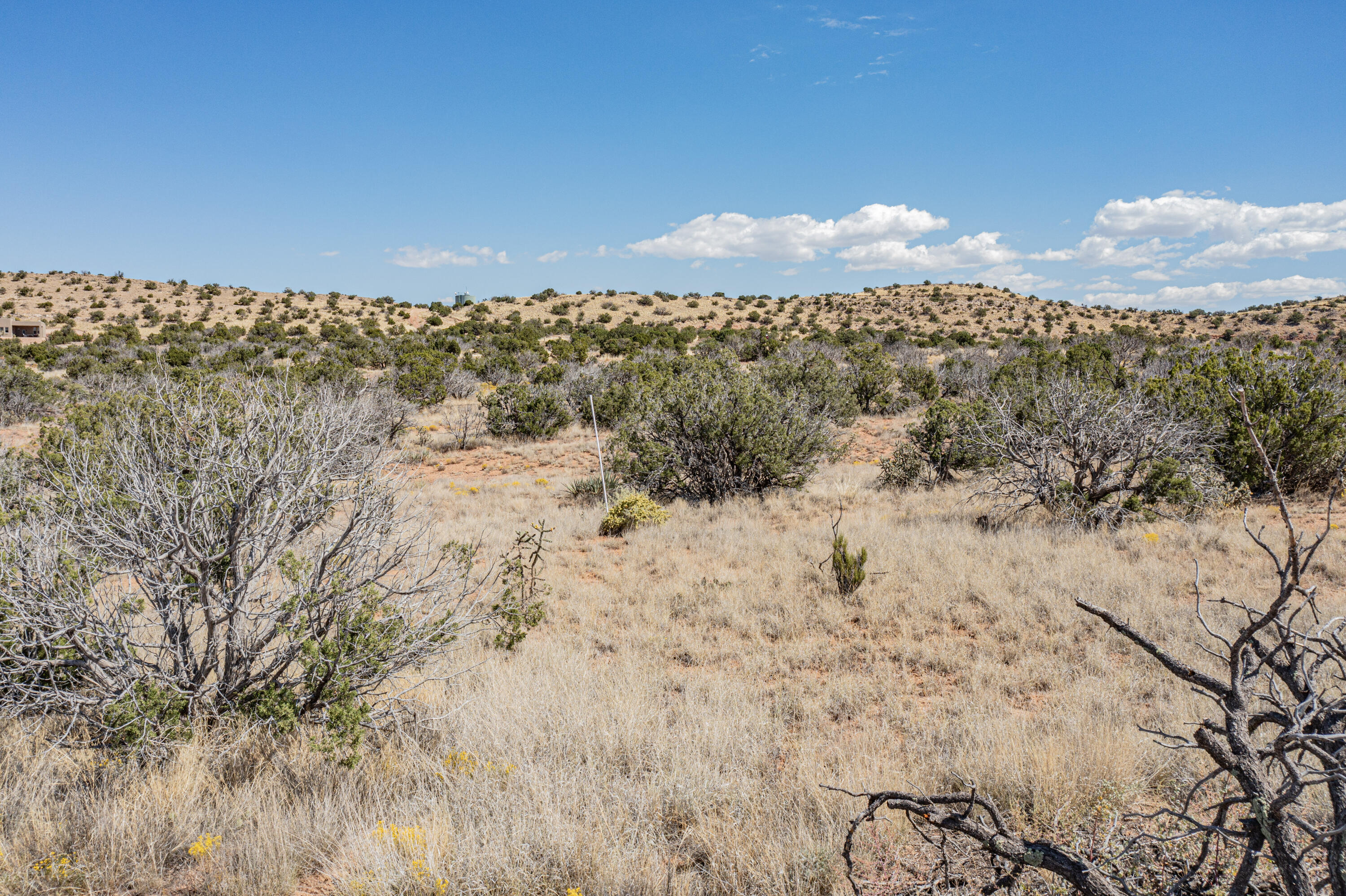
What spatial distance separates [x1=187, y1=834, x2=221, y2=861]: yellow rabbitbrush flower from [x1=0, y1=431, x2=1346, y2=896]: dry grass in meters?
0.04

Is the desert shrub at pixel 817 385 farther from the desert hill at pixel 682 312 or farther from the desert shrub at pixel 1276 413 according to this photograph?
the desert hill at pixel 682 312

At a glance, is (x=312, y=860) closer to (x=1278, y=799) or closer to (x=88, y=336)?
(x=1278, y=799)

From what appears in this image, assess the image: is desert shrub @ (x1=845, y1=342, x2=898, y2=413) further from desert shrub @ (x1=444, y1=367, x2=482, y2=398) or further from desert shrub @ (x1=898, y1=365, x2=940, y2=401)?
desert shrub @ (x1=444, y1=367, x2=482, y2=398)

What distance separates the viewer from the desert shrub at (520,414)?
2020 centimetres

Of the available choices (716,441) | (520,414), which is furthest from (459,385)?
(716,441)

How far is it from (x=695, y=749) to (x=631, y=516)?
22.7 ft

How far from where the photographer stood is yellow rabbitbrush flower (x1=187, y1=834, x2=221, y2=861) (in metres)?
3.16

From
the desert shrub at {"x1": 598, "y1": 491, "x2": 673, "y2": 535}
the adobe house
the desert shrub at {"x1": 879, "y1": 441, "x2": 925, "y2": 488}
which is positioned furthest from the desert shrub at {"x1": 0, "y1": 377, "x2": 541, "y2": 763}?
the adobe house

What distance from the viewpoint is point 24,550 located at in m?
4.45

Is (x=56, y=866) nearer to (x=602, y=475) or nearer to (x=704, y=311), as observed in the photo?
(x=602, y=475)

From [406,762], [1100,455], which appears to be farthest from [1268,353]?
[406,762]

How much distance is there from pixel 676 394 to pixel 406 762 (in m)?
9.31

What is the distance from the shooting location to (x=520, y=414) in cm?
2017

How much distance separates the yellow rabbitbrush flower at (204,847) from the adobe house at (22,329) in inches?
1845
